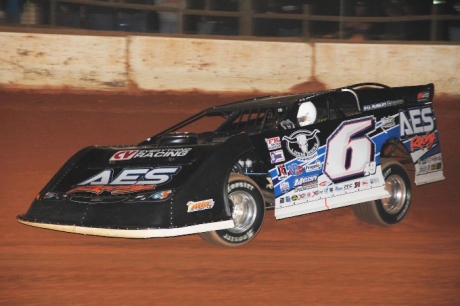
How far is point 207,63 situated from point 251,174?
4.53 meters

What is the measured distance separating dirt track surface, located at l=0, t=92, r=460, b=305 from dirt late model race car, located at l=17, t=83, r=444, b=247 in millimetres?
311

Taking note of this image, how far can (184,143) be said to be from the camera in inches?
282

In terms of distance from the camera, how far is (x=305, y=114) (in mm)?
7246

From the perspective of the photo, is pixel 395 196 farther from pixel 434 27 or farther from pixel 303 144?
pixel 434 27

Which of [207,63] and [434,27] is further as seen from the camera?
[434,27]

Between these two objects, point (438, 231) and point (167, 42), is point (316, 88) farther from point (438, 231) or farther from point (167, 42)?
point (438, 231)

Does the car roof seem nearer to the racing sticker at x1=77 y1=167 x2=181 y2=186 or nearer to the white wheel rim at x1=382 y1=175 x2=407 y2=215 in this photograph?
the white wheel rim at x1=382 y1=175 x2=407 y2=215

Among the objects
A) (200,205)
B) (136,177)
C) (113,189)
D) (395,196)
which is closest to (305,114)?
(395,196)

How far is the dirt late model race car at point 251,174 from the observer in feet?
20.2

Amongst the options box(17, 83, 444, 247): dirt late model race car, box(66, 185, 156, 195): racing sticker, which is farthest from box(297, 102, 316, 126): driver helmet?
box(66, 185, 156, 195): racing sticker

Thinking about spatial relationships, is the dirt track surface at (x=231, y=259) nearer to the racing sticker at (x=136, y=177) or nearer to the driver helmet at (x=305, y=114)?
the racing sticker at (x=136, y=177)

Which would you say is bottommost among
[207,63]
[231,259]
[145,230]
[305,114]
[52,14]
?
[231,259]

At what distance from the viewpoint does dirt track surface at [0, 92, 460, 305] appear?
5.44 metres

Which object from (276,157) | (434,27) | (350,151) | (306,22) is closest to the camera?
(276,157)
